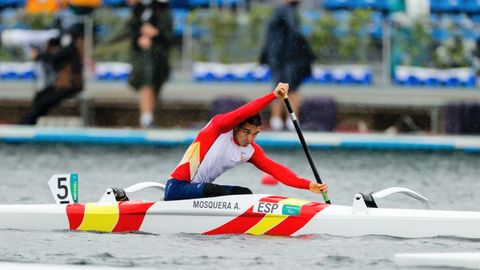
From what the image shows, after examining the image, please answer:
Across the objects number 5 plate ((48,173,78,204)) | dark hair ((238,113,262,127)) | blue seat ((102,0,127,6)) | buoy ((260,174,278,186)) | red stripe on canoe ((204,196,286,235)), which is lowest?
buoy ((260,174,278,186))

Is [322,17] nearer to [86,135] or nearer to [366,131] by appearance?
[366,131]

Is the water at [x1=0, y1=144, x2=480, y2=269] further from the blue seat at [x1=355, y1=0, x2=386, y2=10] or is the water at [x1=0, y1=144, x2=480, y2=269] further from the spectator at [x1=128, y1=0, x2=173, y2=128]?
the blue seat at [x1=355, y1=0, x2=386, y2=10]

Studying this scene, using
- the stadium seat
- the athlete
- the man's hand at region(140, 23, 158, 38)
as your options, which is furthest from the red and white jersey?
the man's hand at region(140, 23, 158, 38)

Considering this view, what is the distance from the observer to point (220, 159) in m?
11.9

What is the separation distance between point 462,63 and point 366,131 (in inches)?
62.2

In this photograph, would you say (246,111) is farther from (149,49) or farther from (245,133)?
(149,49)

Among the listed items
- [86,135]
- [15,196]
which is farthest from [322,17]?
[15,196]

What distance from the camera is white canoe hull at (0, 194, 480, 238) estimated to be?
37.5 feet

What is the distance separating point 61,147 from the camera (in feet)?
63.3

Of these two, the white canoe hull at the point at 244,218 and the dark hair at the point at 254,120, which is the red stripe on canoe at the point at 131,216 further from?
the dark hair at the point at 254,120

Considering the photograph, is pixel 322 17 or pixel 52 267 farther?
pixel 322 17

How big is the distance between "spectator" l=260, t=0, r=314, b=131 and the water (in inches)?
48.3

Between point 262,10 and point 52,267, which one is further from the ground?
point 262,10

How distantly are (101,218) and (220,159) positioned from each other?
1.05 m
